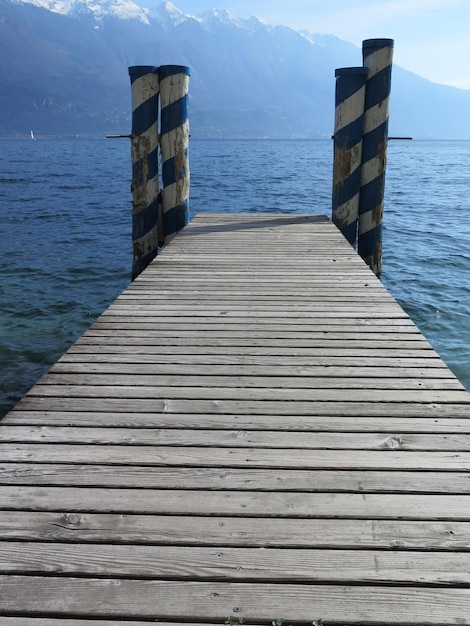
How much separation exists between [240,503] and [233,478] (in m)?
0.15

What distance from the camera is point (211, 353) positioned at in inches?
137

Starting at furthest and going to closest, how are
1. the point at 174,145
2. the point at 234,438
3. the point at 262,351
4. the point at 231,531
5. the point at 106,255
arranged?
1. the point at 106,255
2. the point at 174,145
3. the point at 262,351
4. the point at 234,438
5. the point at 231,531

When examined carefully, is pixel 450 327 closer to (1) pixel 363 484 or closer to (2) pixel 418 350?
(2) pixel 418 350

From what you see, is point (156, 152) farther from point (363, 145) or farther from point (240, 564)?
point (240, 564)

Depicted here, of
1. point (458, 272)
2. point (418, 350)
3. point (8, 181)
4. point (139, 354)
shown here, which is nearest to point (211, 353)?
point (139, 354)

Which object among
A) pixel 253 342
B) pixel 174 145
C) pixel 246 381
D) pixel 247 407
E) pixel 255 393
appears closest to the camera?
pixel 247 407

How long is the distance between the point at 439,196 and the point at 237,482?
24777 mm

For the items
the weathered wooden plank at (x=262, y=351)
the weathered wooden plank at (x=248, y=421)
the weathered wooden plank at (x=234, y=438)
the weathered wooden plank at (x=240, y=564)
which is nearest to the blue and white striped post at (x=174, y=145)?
the weathered wooden plank at (x=262, y=351)

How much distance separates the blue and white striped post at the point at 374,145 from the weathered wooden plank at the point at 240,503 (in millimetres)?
5336

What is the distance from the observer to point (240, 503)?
2094 mm

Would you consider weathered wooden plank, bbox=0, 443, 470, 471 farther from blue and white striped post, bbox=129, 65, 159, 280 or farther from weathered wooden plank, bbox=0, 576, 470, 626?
blue and white striped post, bbox=129, 65, 159, 280

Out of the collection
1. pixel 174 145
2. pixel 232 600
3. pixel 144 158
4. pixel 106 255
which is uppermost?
pixel 174 145

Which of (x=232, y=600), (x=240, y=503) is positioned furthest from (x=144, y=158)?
(x=232, y=600)

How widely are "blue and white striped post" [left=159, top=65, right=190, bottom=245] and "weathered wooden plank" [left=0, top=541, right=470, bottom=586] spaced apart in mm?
5678
